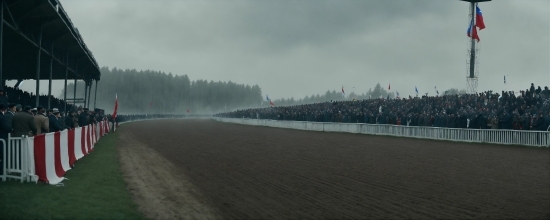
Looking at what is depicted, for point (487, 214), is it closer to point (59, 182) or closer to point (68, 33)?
point (59, 182)

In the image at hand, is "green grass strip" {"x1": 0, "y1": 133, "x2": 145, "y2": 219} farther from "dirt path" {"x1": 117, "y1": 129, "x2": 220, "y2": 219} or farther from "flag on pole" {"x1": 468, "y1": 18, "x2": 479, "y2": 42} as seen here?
"flag on pole" {"x1": 468, "y1": 18, "x2": 479, "y2": 42}

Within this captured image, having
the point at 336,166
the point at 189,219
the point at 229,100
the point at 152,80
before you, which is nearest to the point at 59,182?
the point at 189,219

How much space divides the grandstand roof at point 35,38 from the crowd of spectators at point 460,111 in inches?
735

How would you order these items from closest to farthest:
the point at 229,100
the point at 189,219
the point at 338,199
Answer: the point at 189,219
the point at 338,199
the point at 229,100

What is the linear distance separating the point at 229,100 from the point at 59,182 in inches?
7321

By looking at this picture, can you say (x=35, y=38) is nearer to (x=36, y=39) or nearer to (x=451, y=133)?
(x=36, y=39)

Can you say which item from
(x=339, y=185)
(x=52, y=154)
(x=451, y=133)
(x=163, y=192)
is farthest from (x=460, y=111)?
(x=52, y=154)

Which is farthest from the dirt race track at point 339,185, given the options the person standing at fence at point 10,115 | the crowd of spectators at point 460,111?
the crowd of spectators at point 460,111

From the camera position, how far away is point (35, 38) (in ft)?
76.9

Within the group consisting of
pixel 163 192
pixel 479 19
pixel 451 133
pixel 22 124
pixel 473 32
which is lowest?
pixel 163 192

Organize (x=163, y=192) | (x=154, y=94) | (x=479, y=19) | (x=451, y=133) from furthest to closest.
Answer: (x=154, y=94) → (x=479, y=19) → (x=451, y=133) → (x=163, y=192)

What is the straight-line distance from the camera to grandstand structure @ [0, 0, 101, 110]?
17.0 meters

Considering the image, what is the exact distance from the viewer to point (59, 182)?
9.78 m

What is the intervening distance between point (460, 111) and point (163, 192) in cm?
2035
